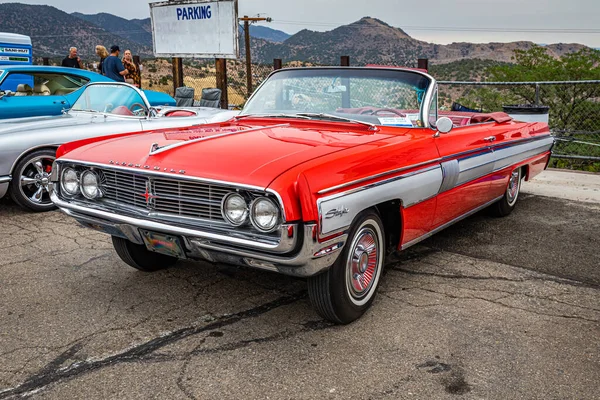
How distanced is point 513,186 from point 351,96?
2.54 m

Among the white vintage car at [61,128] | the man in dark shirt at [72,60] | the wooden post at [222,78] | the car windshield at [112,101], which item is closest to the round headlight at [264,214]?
the white vintage car at [61,128]

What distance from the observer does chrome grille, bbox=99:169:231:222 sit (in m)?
3.05

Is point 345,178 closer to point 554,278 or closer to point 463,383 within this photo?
point 463,383

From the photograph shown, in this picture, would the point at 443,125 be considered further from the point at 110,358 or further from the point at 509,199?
the point at 110,358

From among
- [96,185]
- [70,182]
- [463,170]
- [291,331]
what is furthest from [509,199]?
[70,182]

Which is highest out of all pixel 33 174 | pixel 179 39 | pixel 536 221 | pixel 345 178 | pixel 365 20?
pixel 365 20

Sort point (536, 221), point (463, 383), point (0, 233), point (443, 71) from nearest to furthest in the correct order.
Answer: point (463, 383) → point (0, 233) → point (536, 221) → point (443, 71)

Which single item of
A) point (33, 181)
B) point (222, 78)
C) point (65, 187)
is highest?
point (222, 78)

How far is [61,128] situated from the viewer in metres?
6.20

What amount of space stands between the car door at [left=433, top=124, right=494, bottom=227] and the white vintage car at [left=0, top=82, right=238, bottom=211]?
2869 millimetres

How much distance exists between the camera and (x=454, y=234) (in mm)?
5344

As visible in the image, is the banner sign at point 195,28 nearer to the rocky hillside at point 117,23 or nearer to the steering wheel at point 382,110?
the steering wheel at point 382,110

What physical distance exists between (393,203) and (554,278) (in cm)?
148

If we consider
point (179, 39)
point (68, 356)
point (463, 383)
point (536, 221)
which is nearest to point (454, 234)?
point (536, 221)
